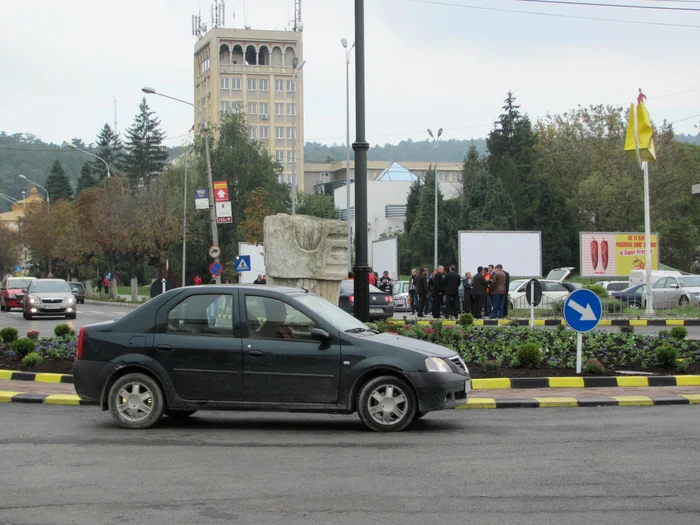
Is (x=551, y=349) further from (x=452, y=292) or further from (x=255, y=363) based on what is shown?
(x=452, y=292)

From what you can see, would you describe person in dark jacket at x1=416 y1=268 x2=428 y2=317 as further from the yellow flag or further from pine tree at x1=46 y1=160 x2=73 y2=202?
pine tree at x1=46 y1=160 x2=73 y2=202

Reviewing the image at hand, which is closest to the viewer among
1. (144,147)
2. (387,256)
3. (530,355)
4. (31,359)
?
(530,355)

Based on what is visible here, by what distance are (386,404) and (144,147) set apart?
10752 centimetres

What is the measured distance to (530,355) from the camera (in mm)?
13492

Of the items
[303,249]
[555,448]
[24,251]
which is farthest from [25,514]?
[24,251]

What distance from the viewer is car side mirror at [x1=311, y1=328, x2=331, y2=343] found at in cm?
926

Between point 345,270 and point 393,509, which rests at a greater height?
point 345,270

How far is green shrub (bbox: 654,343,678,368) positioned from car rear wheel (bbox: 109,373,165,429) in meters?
7.72

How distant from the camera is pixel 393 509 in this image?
6.12 metres

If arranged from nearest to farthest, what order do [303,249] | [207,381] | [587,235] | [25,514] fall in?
[25,514] < [207,381] < [303,249] < [587,235]

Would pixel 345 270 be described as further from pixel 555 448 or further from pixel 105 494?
pixel 105 494

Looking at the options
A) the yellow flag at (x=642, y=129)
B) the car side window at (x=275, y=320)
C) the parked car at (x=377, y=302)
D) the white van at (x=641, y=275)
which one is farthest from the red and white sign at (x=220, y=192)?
the car side window at (x=275, y=320)

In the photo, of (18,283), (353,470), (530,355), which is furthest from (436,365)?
(18,283)

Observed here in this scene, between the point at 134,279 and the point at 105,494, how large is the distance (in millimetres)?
53914
